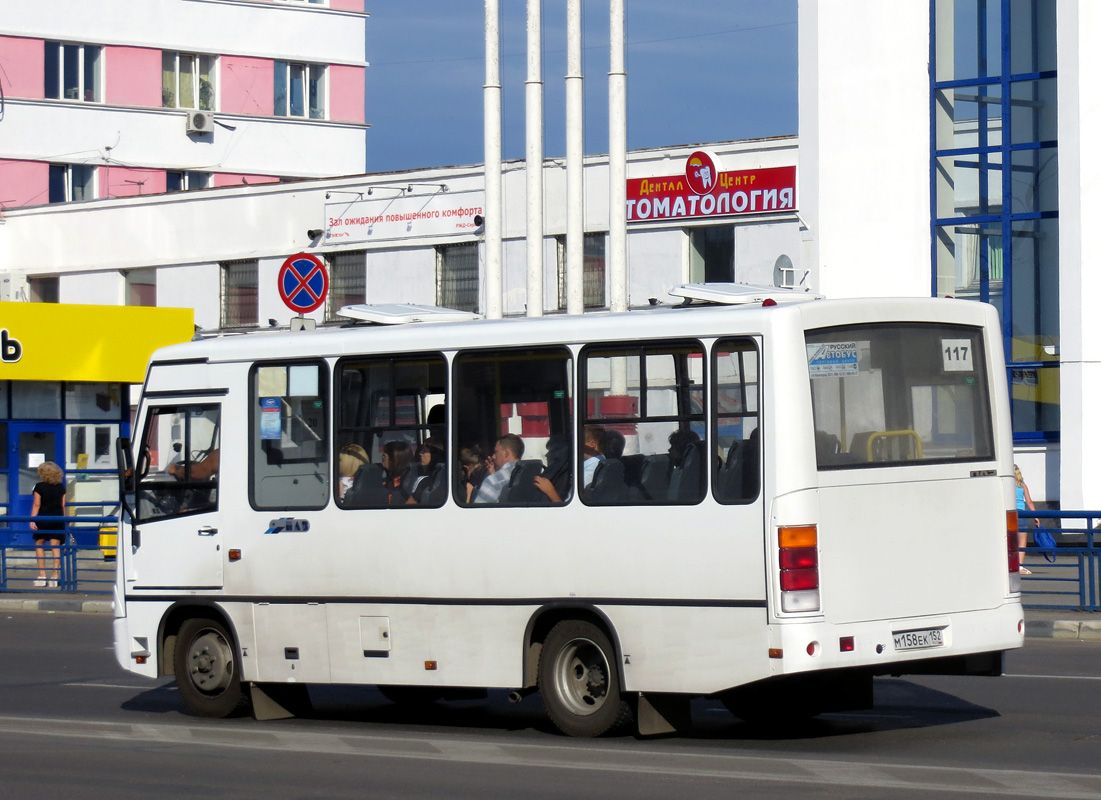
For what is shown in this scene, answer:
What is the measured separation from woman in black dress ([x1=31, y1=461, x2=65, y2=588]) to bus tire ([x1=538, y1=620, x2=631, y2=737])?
1467 cm

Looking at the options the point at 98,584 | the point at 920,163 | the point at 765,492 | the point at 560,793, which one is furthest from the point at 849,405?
the point at 920,163

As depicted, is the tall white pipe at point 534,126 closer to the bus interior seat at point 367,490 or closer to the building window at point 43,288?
the building window at point 43,288

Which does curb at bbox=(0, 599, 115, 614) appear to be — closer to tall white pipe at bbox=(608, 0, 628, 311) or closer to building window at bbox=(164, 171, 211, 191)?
tall white pipe at bbox=(608, 0, 628, 311)

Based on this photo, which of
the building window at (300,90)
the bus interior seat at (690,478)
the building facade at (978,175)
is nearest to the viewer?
the bus interior seat at (690,478)

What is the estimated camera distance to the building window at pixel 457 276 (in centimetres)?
3891

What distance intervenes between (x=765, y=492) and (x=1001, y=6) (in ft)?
63.8

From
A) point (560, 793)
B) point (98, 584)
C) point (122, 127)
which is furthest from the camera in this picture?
point (122, 127)

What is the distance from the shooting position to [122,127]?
166 ft

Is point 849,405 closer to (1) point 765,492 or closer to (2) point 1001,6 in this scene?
A: (1) point 765,492

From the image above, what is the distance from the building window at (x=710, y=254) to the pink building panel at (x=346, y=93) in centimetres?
2210

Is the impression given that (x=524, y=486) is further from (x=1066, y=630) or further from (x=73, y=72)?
(x=73, y=72)

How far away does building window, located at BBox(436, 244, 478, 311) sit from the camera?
3891cm

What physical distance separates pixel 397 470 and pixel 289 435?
3.14 feet

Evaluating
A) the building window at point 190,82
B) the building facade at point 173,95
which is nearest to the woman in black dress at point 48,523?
the building facade at point 173,95
